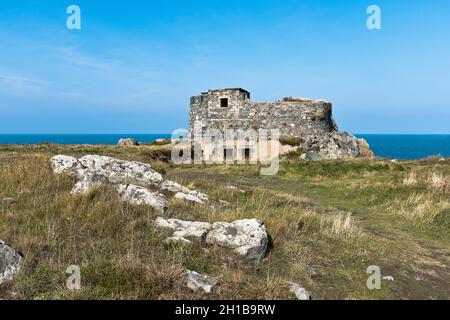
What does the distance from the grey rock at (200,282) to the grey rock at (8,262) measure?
2.59m

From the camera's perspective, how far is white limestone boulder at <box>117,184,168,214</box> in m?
9.01

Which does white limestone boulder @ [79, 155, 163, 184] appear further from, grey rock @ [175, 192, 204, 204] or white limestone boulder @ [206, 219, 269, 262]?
white limestone boulder @ [206, 219, 269, 262]

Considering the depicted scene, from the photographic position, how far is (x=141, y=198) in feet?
30.5

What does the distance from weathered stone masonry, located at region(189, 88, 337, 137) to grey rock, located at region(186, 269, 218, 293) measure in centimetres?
3044

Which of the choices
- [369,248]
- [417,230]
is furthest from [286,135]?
[369,248]

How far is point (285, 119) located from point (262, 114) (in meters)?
2.22

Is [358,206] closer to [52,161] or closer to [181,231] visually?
[181,231]

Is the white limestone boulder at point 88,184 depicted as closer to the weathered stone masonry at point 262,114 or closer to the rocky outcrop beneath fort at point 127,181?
the rocky outcrop beneath fort at point 127,181

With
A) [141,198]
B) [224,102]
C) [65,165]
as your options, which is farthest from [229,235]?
[224,102]

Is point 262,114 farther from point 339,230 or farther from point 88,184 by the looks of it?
point 88,184

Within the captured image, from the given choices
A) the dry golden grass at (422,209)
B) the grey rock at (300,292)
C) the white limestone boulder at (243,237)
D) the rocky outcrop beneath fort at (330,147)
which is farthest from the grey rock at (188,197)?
the rocky outcrop beneath fort at (330,147)

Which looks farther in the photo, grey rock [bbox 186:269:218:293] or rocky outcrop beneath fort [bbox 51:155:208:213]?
rocky outcrop beneath fort [bbox 51:155:208:213]

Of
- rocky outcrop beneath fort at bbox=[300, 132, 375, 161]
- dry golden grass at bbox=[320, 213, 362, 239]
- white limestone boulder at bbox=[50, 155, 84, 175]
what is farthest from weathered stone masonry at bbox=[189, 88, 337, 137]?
dry golden grass at bbox=[320, 213, 362, 239]
